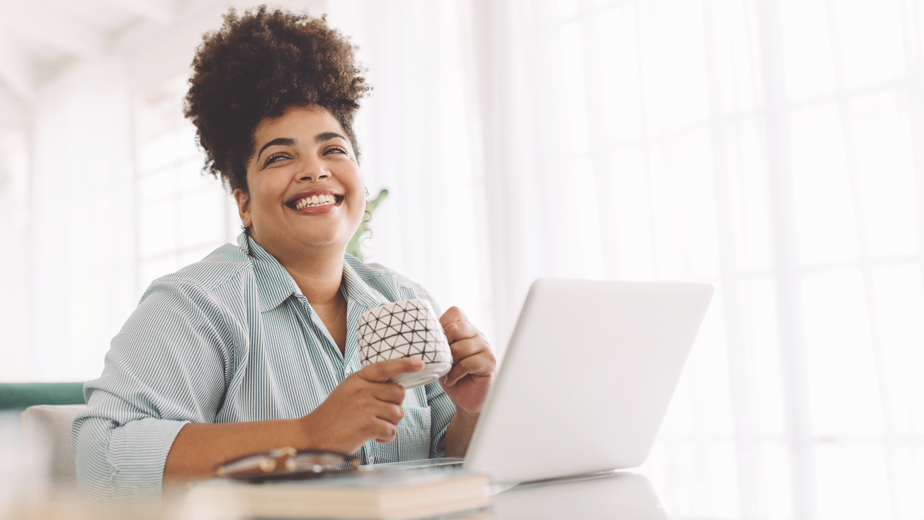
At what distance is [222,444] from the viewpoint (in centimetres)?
89

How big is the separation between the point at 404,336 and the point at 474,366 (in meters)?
0.24

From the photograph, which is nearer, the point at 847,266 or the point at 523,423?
the point at 523,423

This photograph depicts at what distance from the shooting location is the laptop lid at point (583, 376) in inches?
29.4

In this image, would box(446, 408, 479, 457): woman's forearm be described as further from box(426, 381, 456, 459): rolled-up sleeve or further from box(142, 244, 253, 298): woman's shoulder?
box(142, 244, 253, 298): woman's shoulder

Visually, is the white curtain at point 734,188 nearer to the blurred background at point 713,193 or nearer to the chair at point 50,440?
the blurred background at point 713,193

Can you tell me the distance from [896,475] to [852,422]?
52.0 inches

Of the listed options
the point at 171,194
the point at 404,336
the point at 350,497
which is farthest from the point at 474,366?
the point at 171,194

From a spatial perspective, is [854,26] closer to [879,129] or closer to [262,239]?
[879,129]

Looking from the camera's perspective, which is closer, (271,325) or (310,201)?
(271,325)

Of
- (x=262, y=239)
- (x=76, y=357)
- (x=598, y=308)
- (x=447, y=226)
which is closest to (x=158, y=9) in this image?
(x=76, y=357)

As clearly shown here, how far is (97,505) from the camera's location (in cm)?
92

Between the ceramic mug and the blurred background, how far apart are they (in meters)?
0.30

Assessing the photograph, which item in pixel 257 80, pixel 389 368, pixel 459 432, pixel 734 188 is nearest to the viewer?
pixel 389 368

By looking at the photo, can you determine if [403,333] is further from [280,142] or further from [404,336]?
[280,142]
